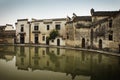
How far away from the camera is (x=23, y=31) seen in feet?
107

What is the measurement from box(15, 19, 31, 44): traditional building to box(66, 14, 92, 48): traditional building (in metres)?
9.16

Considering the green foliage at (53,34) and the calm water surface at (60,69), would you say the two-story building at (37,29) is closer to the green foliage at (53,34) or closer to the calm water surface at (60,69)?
the green foliage at (53,34)

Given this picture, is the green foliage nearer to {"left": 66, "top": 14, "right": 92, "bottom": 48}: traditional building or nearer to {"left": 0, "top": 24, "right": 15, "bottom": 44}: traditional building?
{"left": 66, "top": 14, "right": 92, "bottom": 48}: traditional building

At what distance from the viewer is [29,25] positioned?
32.4 m

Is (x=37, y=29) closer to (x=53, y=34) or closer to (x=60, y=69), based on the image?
(x=53, y=34)

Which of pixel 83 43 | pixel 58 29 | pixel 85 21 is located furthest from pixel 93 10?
pixel 58 29

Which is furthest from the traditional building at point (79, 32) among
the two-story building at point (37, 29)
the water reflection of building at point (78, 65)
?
the water reflection of building at point (78, 65)

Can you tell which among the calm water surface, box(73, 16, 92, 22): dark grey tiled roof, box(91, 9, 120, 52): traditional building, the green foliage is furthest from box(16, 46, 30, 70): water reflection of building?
the green foliage

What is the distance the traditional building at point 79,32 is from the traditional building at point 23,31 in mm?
9157

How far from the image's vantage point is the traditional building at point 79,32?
23556 millimetres

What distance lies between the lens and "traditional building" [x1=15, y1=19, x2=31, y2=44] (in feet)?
106

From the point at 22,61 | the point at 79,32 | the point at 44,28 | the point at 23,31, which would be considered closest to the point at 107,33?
the point at 79,32

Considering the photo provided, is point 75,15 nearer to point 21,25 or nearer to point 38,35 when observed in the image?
point 38,35

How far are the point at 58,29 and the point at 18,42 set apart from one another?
8.95 metres
